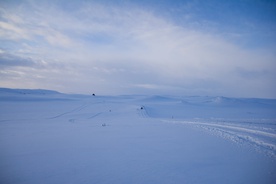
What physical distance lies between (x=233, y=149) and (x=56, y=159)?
7541 mm

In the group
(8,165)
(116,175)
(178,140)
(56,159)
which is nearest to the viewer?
(116,175)

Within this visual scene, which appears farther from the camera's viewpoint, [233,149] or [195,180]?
[233,149]

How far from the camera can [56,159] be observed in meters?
6.77

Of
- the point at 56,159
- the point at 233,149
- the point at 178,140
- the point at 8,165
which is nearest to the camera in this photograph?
the point at 8,165

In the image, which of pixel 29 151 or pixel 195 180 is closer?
pixel 195 180

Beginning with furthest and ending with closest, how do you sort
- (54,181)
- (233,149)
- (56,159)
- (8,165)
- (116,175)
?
(233,149), (56,159), (8,165), (116,175), (54,181)

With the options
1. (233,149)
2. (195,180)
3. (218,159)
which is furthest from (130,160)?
(233,149)

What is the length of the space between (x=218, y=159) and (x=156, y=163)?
248cm

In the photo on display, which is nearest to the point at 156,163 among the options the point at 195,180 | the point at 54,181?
the point at 195,180

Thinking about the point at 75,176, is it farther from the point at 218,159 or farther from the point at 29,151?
the point at 218,159

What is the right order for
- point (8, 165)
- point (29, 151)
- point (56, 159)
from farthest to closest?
1. point (29, 151)
2. point (56, 159)
3. point (8, 165)

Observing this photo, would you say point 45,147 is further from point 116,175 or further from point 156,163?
point 156,163

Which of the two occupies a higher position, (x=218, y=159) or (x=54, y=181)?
(x=218, y=159)

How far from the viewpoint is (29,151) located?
25.2ft
